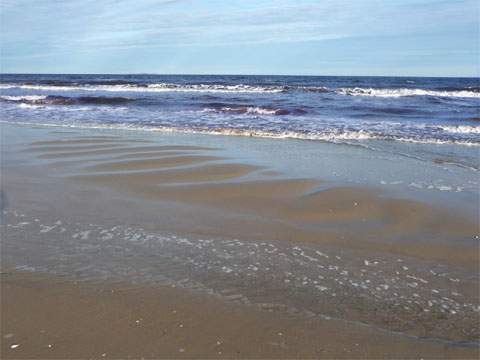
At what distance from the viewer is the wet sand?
2.37 metres

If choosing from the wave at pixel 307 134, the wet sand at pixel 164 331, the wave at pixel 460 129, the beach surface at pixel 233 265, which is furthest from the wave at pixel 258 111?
the wet sand at pixel 164 331

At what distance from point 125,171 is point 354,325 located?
4.43 metres

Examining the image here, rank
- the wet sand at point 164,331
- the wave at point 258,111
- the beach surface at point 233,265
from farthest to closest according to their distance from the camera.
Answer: the wave at point 258,111 < the beach surface at point 233,265 < the wet sand at point 164,331

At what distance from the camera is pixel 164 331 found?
2535mm

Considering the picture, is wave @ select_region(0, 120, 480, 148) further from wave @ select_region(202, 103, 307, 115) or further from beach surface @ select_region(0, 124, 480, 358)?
wave @ select_region(202, 103, 307, 115)

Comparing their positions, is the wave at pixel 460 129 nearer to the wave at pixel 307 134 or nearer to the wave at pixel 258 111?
the wave at pixel 307 134

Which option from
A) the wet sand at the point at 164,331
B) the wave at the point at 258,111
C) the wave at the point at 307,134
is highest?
the wave at the point at 258,111

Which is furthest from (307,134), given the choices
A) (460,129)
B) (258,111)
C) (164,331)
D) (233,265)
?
(164,331)

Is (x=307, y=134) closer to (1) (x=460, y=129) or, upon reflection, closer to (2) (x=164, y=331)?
(1) (x=460, y=129)

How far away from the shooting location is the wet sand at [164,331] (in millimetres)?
2367

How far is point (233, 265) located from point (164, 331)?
96cm

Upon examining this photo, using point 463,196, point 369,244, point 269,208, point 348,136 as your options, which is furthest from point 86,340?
point 348,136

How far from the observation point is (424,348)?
2.45 m

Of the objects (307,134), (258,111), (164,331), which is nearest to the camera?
(164,331)
